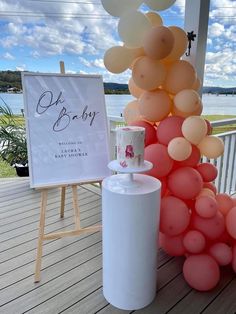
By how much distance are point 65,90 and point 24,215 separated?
150 cm

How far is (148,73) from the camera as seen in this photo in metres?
1.54

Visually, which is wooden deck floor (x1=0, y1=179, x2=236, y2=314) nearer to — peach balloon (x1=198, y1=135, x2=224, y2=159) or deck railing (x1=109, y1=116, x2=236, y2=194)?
peach balloon (x1=198, y1=135, x2=224, y2=159)

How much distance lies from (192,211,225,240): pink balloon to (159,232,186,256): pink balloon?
0.15 metres

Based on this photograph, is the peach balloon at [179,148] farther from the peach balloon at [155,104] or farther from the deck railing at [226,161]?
the deck railing at [226,161]

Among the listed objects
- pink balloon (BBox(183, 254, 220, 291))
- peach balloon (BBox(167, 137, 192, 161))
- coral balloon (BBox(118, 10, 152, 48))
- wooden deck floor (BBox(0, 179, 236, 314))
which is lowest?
wooden deck floor (BBox(0, 179, 236, 314))

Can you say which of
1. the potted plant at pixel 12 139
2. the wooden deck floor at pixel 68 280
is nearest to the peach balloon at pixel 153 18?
the wooden deck floor at pixel 68 280

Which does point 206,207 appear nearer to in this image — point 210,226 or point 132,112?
point 210,226

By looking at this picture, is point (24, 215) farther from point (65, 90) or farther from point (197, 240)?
point (197, 240)

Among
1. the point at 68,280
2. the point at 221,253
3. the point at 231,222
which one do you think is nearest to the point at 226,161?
the point at 231,222

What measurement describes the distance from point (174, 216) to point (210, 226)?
0.89 ft

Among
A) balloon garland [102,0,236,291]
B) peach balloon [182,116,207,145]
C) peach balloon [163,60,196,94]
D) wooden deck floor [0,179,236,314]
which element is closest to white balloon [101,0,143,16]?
balloon garland [102,0,236,291]

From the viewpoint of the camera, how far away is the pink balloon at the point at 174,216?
161 cm

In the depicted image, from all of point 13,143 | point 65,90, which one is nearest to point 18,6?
point 13,143

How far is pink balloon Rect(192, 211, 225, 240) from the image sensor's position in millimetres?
1663
